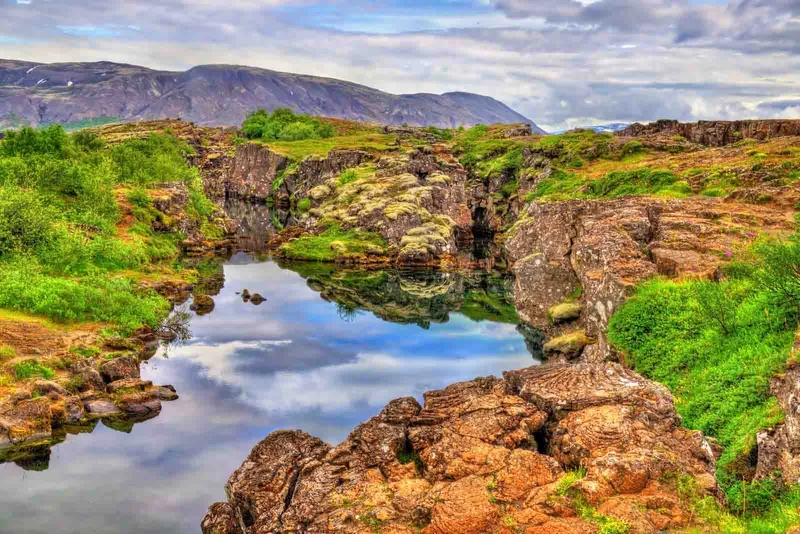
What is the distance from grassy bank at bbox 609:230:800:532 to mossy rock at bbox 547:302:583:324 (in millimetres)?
9234

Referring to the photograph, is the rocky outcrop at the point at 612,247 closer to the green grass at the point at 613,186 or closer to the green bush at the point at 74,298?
the green grass at the point at 613,186

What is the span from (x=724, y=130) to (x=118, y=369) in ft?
355

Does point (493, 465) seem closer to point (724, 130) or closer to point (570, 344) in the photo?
point (570, 344)

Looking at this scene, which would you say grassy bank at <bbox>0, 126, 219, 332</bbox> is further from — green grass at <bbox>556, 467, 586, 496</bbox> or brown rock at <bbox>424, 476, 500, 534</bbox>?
green grass at <bbox>556, 467, 586, 496</bbox>

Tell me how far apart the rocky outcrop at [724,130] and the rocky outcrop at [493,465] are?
303ft

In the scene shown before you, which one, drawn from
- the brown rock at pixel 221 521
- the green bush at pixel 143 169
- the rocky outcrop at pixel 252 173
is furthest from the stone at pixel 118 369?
the rocky outcrop at pixel 252 173

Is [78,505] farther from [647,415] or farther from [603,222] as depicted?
[603,222]

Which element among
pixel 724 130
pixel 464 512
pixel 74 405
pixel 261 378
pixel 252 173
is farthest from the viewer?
pixel 252 173

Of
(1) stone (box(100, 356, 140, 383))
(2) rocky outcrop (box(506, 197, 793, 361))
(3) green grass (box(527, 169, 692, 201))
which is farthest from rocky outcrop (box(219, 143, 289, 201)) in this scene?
(1) stone (box(100, 356, 140, 383))

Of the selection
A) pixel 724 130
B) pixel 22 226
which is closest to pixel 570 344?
pixel 22 226

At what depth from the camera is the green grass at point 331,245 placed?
94.4 m

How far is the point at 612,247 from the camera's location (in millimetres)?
38656

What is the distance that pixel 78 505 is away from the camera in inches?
1155

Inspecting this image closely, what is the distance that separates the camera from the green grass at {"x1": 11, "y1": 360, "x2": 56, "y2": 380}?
1491 inches
